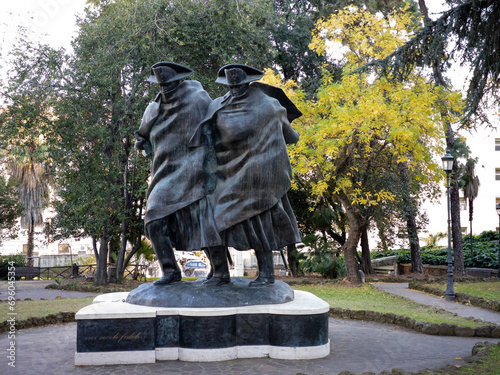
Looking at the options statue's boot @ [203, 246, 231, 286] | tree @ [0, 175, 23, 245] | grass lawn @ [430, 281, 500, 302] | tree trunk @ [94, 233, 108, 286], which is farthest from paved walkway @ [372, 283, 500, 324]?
tree @ [0, 175, 23, 245]

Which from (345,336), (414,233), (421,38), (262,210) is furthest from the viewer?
(414,233)

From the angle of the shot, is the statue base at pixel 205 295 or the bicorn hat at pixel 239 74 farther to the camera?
the bicorn hat at pixel 239 74

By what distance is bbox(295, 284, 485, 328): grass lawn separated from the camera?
9.40m

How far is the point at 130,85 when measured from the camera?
1769 centimetres

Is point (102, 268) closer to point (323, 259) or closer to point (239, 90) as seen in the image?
point (323, 259)

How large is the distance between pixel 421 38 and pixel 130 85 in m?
11.2

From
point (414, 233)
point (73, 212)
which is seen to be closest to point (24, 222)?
point (73, 212)

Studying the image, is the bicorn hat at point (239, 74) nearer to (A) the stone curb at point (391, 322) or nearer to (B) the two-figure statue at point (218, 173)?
(B) the two-figure statue at point (218, 173)

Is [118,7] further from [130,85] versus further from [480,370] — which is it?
[480,370]

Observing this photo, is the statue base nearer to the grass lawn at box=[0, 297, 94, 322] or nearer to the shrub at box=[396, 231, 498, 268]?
the grass lawn at box=[0, 297, 94, 322]

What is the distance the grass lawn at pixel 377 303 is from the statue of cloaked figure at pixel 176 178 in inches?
183

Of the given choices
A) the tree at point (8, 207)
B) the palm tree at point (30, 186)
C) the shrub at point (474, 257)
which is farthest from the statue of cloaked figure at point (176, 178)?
the palm tree at point (30, 186)

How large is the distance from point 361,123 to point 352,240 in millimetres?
4598

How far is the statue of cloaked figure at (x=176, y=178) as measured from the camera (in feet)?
21.6
